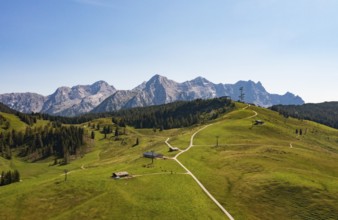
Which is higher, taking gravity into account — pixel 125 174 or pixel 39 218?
pixel 125 174

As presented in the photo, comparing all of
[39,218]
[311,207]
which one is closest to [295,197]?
[311,207]

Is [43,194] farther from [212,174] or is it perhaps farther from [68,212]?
[212,174]

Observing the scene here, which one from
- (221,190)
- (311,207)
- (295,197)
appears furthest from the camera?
(221,190)

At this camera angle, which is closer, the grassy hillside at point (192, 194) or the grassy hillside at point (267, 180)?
the grassy hillside at point (192, 194)

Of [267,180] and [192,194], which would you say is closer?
[192,194]

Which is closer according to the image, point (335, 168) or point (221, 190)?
point (221, 190)

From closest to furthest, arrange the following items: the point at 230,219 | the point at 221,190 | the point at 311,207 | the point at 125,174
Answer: the point at 230,219
the point at 311,207
the point at 221,190
the point at 125,174

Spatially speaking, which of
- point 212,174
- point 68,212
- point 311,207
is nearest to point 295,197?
point 311,207

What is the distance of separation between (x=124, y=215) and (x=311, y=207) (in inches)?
2027

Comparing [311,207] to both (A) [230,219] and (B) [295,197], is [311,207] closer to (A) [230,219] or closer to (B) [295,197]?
(B) [295,197]

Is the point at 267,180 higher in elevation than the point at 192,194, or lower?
higher

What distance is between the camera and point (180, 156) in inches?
5536

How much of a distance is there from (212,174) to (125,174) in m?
31.5

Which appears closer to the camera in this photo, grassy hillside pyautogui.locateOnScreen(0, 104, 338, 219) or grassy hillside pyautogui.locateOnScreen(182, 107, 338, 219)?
grassy hillside pyautogui.locateOnScreen(0, 104, 338, 219)
